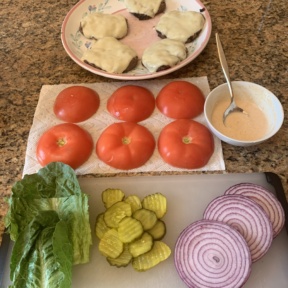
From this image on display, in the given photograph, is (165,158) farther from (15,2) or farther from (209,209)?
(15,2)

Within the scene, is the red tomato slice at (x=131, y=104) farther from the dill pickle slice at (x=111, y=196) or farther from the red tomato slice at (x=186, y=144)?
the dill pickle slice at (x=111, y=196)

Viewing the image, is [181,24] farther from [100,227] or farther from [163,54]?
[100,227]

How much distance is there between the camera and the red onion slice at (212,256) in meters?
0.78

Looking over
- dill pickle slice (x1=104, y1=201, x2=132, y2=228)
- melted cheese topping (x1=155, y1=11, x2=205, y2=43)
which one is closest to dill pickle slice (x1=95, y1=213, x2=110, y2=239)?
dill pickle slice (x1=104, y1=201, x2=132, y2=228)

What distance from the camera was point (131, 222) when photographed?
84cm

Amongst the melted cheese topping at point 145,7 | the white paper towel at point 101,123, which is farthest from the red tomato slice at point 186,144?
the melted cheese topping at point 145,7

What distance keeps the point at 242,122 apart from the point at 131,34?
549 mm

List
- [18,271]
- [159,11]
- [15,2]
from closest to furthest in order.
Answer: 1. [18,271]
2. [159,11]
3. [15,2]

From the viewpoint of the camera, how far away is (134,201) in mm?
911

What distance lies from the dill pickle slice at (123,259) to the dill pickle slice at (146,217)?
0.07 metres

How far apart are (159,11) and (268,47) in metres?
0.42

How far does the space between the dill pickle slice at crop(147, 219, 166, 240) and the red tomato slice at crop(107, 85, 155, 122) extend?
14.2 inches

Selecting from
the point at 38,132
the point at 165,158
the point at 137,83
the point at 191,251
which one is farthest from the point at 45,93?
the point at 191,251

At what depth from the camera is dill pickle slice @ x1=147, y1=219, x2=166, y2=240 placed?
0.86m
